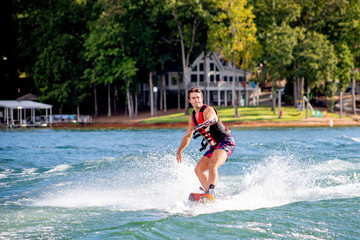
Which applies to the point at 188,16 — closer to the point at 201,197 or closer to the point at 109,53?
the point at 109,53

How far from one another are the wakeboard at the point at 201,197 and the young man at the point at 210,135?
0.40 ft

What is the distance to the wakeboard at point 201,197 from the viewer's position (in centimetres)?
892

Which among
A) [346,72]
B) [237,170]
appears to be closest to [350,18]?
[346,72]

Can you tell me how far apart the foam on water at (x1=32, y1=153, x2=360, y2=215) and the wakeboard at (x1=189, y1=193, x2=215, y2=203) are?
13 centimetres

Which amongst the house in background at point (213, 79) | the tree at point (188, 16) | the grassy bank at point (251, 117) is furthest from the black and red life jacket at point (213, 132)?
the house in background at point (213, 79)

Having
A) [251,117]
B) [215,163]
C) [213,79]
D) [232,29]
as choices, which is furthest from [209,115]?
[213,79]

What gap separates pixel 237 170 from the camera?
47.6 feet

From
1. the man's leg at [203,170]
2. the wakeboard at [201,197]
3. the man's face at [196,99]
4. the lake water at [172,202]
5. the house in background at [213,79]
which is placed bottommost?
the lake water at [172,202]

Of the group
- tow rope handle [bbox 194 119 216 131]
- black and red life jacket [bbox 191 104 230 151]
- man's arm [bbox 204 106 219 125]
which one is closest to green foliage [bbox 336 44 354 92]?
black and red life jacket [bbox 191 104 230 151]

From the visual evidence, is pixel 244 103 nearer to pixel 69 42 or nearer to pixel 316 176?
pixel 69 42

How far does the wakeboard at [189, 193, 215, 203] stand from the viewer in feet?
29.3

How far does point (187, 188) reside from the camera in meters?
10.9

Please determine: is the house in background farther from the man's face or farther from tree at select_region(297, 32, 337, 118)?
the man's face

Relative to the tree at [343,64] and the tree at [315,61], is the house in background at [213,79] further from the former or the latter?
the tree at [315,61]
